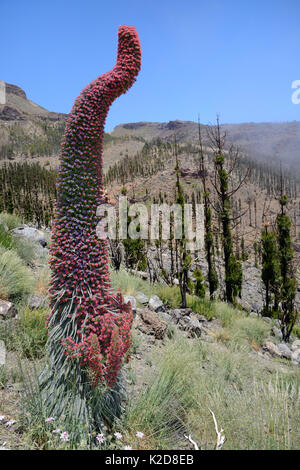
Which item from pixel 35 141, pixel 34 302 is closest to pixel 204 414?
pixel 34 302

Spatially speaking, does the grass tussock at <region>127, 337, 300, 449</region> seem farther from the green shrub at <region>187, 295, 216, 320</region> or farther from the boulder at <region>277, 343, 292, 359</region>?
the green shrub at <region>187, 295, 216, 320</region>

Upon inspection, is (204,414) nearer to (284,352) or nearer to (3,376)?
(3,376)

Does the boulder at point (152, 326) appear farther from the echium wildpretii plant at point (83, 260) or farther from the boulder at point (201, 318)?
the boulder at point (201, 318)

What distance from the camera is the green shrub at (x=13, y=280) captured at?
5.09 m

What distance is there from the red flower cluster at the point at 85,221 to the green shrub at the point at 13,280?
283 cm

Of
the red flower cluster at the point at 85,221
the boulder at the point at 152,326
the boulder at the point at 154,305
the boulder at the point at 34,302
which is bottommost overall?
the boulder at the point at 154,305

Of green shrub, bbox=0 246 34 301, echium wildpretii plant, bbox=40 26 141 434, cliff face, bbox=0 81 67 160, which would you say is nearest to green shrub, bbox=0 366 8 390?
echium wildpretii plant, bbox=40 26 141 434

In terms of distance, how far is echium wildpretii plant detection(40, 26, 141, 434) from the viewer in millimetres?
2576

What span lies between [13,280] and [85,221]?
341cm

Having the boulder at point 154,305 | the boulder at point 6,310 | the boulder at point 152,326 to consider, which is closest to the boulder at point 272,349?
the boulder at point 154,305

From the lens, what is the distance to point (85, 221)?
2686mm
